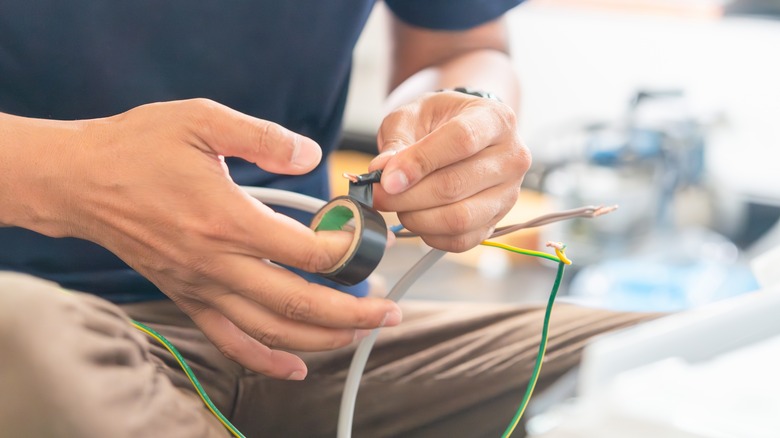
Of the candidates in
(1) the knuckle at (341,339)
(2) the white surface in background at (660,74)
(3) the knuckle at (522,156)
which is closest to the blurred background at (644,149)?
(2) the white surface in background at (660,74)

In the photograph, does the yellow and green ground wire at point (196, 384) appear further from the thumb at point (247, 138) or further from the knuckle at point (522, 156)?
the knuckle at point (522, 156)

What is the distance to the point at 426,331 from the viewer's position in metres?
0.75

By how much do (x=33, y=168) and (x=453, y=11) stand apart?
568 millimetres

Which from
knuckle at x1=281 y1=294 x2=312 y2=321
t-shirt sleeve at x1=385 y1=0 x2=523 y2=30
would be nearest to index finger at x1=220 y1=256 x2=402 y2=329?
knuckle at x1=281 y1=294 x2=312 y2=321

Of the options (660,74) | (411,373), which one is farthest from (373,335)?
(660,74)

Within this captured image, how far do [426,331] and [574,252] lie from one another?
1653 millimetres

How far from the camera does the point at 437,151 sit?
1.88 feet

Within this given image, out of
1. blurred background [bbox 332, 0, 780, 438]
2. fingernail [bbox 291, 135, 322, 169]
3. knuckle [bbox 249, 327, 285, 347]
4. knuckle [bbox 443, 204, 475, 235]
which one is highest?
fingernail [bbox 291, 135, 322, 169]

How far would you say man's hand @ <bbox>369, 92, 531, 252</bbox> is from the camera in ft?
1.87

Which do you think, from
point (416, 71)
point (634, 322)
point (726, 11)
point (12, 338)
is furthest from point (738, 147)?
point (12, 338)

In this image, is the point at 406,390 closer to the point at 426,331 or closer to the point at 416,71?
the point at 426,331

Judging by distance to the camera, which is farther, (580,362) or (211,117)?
(580,362)

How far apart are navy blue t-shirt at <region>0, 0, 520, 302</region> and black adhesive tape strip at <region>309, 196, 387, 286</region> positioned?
28 cm

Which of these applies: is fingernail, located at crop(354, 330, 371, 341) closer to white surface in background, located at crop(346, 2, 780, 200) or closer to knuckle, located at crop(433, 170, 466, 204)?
knuckle, located at crop(433, 170, 466, 204)
